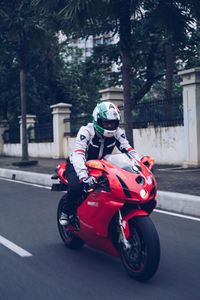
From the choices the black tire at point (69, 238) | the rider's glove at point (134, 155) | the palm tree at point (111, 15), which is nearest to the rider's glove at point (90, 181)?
the rider's glove at point (134, 155)

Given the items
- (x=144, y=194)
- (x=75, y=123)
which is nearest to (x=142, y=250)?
(x=144, y=194)

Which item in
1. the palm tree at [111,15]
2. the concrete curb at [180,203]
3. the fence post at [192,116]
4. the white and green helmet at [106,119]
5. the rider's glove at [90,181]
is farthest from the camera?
the fence post at [192,116]

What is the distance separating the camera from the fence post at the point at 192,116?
583 inches

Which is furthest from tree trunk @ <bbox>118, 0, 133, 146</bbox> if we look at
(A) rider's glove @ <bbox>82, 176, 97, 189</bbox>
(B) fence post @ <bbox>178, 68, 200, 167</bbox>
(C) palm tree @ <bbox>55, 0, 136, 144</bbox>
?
(A) rider's glove @ <bbox>82, 176, 97, 189</bbox>

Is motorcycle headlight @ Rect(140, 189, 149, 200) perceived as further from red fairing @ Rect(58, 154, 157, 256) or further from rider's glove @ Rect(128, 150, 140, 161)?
rider's glove @ Rect(128, 150, 140, 161)

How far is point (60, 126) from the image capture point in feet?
78.7

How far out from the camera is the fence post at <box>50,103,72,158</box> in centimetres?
2383

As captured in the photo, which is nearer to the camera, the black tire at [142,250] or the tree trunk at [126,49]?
the black tire at [142,250]

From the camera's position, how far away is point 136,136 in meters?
18.1

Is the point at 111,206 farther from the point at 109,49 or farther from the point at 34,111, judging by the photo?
the point at 34,111

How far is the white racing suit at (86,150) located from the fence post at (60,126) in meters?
18.2

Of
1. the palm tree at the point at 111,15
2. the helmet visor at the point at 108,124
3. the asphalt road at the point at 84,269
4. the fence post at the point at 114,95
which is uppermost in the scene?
the palm tree at the point at 111,15

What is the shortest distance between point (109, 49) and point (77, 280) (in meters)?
19.6

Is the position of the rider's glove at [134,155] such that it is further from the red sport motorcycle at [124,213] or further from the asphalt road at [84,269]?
the asphalt road at [84,269]
